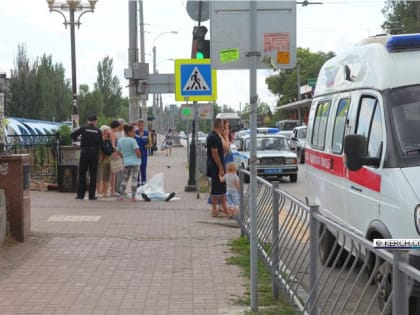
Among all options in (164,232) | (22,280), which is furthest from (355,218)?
(164,232)

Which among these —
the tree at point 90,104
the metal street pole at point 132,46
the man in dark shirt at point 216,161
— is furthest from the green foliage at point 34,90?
the man in dark shirt at point 216,161

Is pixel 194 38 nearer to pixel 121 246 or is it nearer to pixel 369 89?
pixel 121 246

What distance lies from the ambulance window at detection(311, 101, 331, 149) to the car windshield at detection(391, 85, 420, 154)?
2051 millimetres

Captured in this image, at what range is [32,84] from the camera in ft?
214

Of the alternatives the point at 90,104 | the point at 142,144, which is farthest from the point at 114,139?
the point at 90,104

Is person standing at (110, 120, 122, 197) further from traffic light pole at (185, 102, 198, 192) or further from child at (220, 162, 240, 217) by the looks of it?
child at (220, 162, 240, 217)

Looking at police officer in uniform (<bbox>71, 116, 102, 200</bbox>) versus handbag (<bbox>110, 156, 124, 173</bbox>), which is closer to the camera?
police officer in uniform (<bbox>71, 116, 102, 200</bbox>)

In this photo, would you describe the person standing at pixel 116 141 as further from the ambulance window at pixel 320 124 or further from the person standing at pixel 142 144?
the ambulance window at pixel 320 124

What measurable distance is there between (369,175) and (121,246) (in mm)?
4136

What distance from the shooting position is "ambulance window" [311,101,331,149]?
8.19 m

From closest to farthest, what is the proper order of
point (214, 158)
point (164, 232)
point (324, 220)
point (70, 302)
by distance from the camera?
1. point (324, 220)
2. point (70, 302)
3. point (164, 232)
4. point (214, 158)

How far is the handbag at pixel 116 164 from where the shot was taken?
14.7 metres

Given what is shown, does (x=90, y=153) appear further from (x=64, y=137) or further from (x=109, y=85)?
(x=109, y=85)

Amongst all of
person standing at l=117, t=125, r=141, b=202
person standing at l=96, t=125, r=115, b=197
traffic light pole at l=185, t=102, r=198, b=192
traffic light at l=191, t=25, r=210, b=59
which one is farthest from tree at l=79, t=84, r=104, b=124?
traffic light at l=191, t=25, r=210, b=59
